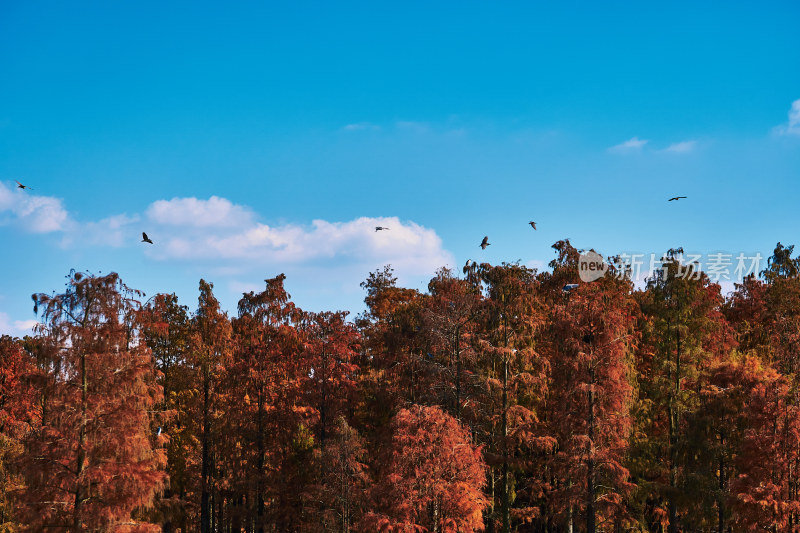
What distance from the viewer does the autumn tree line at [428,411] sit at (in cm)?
2042

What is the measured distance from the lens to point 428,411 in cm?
2197

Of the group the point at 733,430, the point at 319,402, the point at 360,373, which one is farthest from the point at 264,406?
the point at 733,430

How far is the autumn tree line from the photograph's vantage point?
20.4 m

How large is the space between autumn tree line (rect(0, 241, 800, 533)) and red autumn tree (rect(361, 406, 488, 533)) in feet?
0.24

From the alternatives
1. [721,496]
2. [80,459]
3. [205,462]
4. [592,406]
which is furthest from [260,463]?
[721,496]

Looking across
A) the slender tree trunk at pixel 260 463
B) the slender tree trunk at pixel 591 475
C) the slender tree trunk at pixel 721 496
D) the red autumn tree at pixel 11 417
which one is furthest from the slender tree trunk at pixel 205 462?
the slender tree trunk at pixel 721 496

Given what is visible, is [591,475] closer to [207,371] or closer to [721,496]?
[721,496]

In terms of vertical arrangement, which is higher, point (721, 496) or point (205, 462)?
point (205, 462)

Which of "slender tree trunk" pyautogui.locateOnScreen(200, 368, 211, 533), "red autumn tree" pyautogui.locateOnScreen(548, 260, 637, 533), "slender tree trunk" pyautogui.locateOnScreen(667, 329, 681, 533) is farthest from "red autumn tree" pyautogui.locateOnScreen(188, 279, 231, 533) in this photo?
"slender tree trunk" pyautogui.locateOnScreen(667, 329, 681, 533)

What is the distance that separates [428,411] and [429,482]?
7.54 feet

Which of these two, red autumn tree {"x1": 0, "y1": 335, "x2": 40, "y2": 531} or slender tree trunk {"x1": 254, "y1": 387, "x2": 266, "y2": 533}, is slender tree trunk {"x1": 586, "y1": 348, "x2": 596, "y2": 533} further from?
red autumn tree {"x1": 0, "y1": 335, "x2": 40, "y2": 531}

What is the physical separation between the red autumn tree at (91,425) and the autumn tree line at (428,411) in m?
0.06

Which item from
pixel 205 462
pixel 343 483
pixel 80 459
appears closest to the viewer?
pixel 80 459

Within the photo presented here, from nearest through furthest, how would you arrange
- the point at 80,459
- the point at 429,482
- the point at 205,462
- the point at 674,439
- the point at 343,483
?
the point at 80,459 < the point at 429,482 < the point at 343,483 < the point at 674,439 < the point at 205,462
